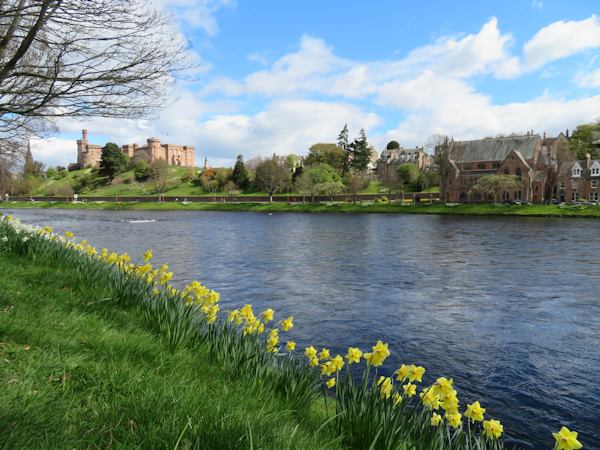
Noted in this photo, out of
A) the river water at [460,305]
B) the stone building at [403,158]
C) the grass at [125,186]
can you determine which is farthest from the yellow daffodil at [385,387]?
the stone building at [403,158]

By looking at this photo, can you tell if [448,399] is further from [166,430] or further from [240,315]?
[240,315]

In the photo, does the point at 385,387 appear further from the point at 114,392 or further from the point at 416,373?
the point at 114,392

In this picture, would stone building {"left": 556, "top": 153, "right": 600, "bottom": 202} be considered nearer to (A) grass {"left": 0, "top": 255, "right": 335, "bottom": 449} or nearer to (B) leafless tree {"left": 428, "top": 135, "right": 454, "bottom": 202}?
(B) leafless tree {"left": 428, "top": 135, "right": 454, "bottom": 202}

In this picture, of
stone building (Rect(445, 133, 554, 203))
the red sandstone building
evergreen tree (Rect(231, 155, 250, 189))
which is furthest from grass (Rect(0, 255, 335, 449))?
evergreen tree (Rect(231, 155, 250, 189))

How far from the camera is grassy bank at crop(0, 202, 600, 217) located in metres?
67.0

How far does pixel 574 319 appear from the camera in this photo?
14422 millimetres

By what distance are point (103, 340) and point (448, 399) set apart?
425cm

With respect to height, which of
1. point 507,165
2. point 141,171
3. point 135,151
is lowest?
point 507,165

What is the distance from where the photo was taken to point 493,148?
104 meters

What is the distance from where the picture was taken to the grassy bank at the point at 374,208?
67000 millimetres

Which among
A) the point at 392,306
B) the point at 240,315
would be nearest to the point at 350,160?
the point at 392,306

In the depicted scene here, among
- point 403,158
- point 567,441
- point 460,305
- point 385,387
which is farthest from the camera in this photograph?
point 403,158

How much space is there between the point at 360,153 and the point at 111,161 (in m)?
88.3

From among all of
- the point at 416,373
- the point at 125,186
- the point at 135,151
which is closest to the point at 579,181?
the point at 416,373
